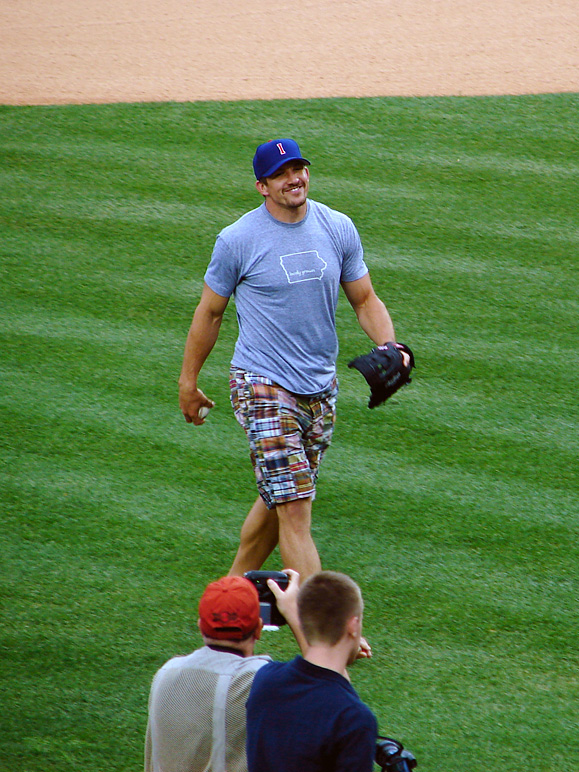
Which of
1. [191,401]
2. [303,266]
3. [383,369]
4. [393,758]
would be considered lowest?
[393,758]

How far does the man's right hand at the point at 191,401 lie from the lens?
432 centimetres

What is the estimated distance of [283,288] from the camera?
4.13m

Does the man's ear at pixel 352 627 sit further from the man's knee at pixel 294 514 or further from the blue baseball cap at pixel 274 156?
the blue baseball cap at pixel 274 156

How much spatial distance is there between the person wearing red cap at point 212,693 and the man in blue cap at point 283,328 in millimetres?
1378

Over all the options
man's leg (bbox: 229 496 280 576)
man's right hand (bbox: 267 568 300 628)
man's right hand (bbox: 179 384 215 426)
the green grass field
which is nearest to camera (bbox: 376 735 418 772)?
man's right hand (bbox: 267 568 300 628)

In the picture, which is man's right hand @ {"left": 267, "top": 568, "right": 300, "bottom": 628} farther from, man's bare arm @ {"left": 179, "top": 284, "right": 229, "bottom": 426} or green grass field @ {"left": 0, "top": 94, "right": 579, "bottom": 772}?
man's bare arm @ {"left": 179, "top": 284, "right": 229, "bottom": 426}

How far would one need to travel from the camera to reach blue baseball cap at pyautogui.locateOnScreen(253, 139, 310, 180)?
4.06 meters

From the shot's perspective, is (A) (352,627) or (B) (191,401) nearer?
(A) (352,627)

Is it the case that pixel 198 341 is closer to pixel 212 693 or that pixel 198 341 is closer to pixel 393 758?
pixel 212 693

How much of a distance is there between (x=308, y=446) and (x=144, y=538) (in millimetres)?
1143

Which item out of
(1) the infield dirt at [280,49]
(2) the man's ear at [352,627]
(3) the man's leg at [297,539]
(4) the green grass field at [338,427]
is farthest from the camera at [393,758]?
(1) the infield dirt at [280,49]

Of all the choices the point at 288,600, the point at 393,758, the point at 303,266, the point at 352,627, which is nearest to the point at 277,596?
the point at 288,600

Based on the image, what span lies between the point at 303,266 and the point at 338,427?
198 cm

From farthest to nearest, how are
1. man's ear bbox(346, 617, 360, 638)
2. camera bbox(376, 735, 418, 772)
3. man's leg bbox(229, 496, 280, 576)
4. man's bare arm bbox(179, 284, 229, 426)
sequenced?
1. man's leg bbox(229, 496, 280, 576)
2. man's bare arm bbox(179, 284, 229, 426)
3. camera bbox(376, 735, 418, 772)
4. man's ear bbox(346, 617, 360, 638)
